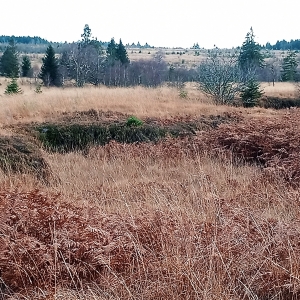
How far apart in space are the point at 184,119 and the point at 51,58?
26087 mm

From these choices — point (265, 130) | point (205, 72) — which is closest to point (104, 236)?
point (265, 130)

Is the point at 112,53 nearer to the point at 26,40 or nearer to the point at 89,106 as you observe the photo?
the point at 89,106

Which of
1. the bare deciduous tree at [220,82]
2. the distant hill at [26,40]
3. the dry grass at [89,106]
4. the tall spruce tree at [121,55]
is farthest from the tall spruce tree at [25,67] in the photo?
the distant hill at [26,40]

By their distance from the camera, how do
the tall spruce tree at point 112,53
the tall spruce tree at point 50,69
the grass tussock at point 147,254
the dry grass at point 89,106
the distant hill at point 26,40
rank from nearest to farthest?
the grass tussock at point 147,254, the dry grass at point 89,106, the tall spruce tree at point 50,69, the tall spruce tree at point 112,53, the distant hill at point 26,40

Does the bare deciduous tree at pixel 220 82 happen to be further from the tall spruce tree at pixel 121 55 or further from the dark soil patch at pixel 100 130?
the tall spruce tree at pixel 121 55

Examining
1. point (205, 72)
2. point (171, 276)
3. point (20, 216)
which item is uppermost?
point (205, 72)

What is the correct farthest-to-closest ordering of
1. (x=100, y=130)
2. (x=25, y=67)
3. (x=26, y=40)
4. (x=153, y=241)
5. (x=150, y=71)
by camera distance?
(x=26, y=40)
(x=25, y=67)
(x=150, y=71)
(x=100, y=130)
(x=153, y=241)

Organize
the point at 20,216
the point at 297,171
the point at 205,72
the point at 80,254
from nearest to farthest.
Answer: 1. the point at 80,254
2. the point at 20,216
3. the point at 297,171
4. the point at 205,72

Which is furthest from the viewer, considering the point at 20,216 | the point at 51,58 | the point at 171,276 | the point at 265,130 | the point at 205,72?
the point at 51,58

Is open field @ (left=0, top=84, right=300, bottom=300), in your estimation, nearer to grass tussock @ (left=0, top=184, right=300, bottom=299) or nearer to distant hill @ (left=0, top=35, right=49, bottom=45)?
grass tussock @ (left=0, top=184, right=300, bottom=299)

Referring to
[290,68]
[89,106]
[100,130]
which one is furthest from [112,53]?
[100,130]

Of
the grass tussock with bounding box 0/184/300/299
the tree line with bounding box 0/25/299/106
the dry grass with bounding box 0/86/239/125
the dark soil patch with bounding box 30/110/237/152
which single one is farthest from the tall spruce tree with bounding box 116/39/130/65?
the grass tussock with bounding box 0/184/300/299

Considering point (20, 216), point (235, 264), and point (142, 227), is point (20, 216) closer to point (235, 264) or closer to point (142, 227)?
point (142, 227)

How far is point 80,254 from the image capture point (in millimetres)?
3330
